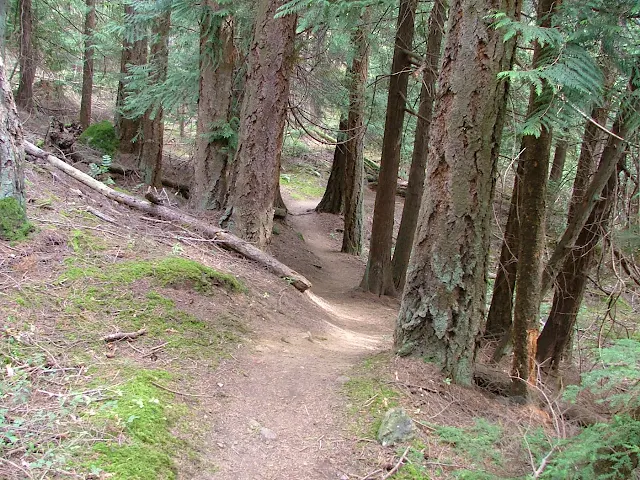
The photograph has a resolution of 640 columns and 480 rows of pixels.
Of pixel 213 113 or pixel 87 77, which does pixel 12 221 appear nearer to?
pixel 213 113

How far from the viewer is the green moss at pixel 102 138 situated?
14445mm

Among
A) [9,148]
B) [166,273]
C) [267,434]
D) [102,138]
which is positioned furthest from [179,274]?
[102,138]

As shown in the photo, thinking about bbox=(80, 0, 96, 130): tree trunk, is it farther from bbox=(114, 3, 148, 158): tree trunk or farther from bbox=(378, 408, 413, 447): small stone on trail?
bbox=(378, 408, 413, 447): small stone on trail

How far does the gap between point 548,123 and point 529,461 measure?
2.74m

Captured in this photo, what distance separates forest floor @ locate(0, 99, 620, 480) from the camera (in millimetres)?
3158

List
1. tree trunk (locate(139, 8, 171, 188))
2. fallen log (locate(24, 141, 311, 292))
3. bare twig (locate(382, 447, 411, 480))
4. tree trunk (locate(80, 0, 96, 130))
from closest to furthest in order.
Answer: bare twig (locate(382, 447, 411, 480))
fallen log (locate(24, 141, 311, 292))
tree trunk (locate(139, 8, 171, 188))
tree trunk (locate(80, 0, 96, 130))

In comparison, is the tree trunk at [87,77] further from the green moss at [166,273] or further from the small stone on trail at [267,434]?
the small stone on trail at [267,434]

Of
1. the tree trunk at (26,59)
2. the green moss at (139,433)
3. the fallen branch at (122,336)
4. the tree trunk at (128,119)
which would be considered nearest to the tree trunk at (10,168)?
the fallen branch at (122,336)

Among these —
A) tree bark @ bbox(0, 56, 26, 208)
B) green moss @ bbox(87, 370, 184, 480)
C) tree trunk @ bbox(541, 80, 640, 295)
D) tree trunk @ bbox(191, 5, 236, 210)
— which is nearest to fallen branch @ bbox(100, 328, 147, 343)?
green moss @ bbox(87, 370, 184, 480)

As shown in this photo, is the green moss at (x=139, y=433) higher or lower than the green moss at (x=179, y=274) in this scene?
lower

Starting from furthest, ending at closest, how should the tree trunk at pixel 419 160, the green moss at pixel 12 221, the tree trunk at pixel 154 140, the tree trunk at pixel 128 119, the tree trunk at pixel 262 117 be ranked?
the tree trunk at pixel 128 119, the tree trunk at pixel 154 140, the tree trunk at pixel 419 160, the tree trunk at pixel 262 117, the green moss at pixel 12 221

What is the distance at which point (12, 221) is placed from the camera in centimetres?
518

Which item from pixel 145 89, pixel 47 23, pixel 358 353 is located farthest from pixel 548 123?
pixel 47 23

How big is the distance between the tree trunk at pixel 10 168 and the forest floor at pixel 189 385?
24cm
